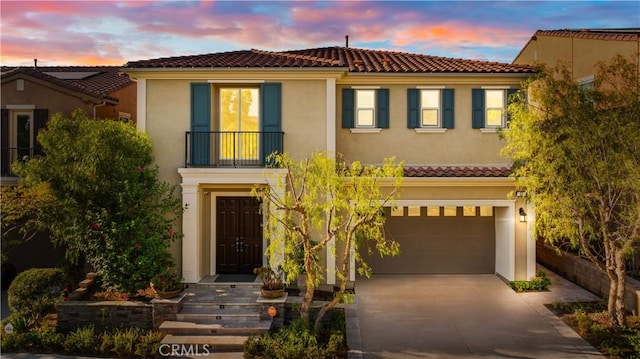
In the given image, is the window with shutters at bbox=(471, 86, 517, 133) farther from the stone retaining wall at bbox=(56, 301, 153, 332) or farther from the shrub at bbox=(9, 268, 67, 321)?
the shrub at bbox=(9, 268, 67, 321)

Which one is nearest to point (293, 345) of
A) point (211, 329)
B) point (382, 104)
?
point (211, 329)

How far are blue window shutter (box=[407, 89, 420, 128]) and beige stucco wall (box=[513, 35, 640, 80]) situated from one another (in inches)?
181

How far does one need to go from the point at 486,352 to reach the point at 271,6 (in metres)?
10.9

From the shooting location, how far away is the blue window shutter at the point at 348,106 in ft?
52.0

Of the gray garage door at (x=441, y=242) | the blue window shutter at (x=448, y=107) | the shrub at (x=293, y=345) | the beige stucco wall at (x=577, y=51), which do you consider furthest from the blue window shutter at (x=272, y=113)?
the beige stucco wall at (x=577, y=51)

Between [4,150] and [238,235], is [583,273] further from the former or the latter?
[4,150]

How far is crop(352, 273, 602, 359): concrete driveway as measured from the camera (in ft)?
36.1

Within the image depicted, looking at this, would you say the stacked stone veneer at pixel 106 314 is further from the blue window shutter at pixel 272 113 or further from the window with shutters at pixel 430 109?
the window with shutters at pixel 430 109

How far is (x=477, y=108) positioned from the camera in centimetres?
1595

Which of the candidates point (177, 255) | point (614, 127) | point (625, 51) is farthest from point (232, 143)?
point (625, 51)

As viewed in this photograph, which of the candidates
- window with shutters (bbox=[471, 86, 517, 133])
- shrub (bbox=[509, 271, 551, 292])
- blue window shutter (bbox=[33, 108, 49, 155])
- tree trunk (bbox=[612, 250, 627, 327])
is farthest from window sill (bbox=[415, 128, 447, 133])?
blue window shutter (bbox=[33, 108, 49, 155])

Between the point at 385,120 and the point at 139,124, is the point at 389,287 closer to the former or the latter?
the point at 385,120

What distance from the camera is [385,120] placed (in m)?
15.9

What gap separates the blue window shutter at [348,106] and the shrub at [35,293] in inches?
368
